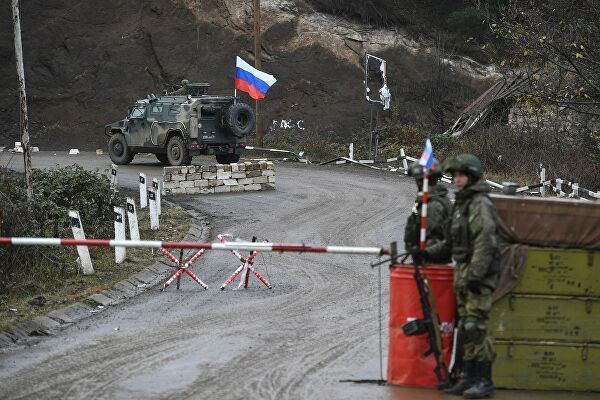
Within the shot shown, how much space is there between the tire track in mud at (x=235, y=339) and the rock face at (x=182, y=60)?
2357cm

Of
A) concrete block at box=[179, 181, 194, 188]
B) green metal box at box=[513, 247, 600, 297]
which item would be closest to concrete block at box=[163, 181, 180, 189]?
concrete block at box=[179, 181, 194, 188]

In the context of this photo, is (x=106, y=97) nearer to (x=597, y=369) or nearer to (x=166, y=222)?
(x=166, y=222)

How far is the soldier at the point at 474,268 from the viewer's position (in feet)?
27.4

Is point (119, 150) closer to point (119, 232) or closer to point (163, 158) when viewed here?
point (163, 158)

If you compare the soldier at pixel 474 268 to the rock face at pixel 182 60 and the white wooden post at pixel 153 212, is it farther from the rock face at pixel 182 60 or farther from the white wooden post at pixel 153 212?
the rock face at pixel 182 60

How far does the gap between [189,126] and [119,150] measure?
3489 mm

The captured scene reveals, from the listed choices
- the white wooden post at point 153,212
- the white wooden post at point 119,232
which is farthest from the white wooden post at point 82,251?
the white wooden post at point 153,212

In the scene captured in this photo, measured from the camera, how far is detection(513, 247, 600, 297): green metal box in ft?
28.4

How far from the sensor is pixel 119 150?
32.9 m

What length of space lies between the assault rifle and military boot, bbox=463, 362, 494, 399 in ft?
0.91

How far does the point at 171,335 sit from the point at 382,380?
2.93m

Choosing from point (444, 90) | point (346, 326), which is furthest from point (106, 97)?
point (346, 326)

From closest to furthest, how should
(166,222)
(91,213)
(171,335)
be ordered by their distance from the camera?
(171,335) → (91,213) → (166,222)

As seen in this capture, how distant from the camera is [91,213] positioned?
739 inches
